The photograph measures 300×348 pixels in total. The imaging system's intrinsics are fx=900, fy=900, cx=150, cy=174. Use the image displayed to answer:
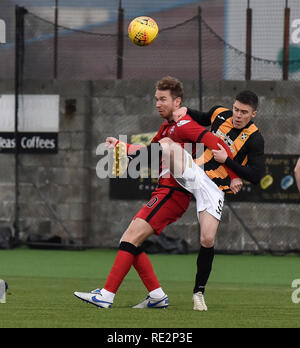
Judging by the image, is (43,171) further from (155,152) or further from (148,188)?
(155,152)

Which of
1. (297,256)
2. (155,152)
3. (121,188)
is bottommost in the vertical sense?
(297,256)

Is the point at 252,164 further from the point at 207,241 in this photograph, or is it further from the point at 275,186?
the point at 275,186

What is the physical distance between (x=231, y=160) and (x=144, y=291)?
2845mm

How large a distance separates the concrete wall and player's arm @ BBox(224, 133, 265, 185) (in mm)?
8190

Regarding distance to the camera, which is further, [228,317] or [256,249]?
[256,249]

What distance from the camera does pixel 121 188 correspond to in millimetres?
16922

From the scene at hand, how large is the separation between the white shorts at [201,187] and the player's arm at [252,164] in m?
0.25

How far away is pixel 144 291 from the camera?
10453 mm

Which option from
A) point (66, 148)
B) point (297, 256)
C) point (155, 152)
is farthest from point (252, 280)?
point (66, 148)

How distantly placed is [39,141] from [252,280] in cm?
623

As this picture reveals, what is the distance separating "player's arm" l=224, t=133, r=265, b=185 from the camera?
818cm

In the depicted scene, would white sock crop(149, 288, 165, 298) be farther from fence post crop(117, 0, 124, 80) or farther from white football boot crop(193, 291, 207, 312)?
fence post crop(117, 0, 124, 80)

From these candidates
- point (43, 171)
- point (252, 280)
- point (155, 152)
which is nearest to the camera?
point (155, 152)

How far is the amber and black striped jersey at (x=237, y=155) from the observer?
825 centimetres
